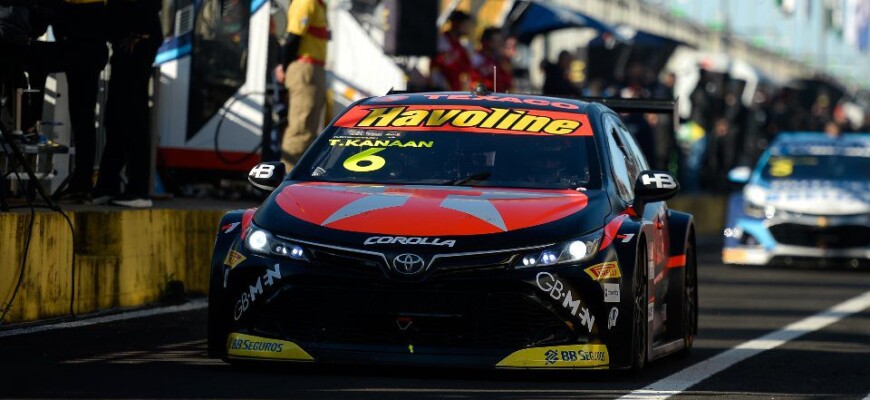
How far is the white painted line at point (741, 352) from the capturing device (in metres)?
8.80

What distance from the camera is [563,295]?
28.5ft

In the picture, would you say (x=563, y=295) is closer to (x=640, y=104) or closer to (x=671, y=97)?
(x=640, y=104)

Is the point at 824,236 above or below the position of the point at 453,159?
below

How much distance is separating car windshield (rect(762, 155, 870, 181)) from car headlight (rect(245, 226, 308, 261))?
1439 centimetres

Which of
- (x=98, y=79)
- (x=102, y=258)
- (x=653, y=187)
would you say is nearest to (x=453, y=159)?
(x=653, y=187)

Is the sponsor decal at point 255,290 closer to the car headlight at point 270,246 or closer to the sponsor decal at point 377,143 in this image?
the car headlight at point 270,246

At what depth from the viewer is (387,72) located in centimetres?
2073

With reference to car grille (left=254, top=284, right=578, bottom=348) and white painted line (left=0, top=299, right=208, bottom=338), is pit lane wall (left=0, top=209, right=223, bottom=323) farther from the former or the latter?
car grille (left=254, top=284, right=578, bottom=348)

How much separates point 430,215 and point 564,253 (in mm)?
603

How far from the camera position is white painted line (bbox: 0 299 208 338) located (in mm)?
10461

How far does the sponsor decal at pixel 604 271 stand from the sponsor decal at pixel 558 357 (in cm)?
30

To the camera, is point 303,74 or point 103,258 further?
point 303,74

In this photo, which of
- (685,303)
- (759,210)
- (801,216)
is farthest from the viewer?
(759,210)

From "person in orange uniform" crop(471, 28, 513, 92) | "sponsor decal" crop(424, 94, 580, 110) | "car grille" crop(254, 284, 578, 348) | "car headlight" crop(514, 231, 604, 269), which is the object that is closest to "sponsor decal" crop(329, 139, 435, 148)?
"sponsor decal" crop(424, 94, 580, 110)
